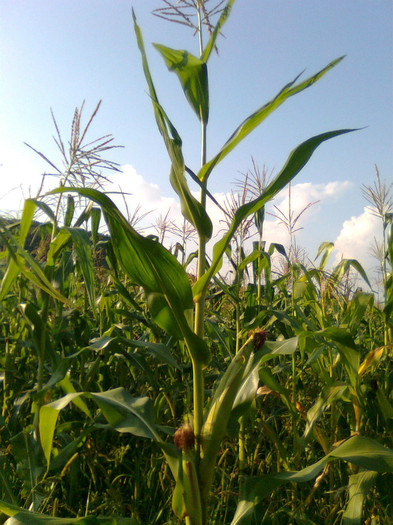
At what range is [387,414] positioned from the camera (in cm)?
153

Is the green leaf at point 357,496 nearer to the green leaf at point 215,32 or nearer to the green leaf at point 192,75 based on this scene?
the green leaf at point 192,75

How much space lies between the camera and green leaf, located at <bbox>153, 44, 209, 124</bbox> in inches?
49.1

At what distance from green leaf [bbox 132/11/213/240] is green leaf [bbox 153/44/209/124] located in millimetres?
116

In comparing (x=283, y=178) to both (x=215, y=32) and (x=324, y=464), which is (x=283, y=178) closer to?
(x=215, y=32)

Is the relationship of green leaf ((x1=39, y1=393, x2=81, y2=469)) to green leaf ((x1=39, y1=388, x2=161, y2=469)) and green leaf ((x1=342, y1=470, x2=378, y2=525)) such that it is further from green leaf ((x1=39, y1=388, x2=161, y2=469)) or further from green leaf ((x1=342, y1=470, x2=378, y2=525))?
green leaf ((x1=342, y1=470, x2=378, y2=525))

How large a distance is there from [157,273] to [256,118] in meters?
0.50

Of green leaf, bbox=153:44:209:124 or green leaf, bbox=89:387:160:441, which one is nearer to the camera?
green leaf, bbox=89:387:160:441

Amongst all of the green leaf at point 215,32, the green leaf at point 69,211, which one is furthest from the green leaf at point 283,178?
the green leaf at point 69,211

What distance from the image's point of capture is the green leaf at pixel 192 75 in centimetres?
125

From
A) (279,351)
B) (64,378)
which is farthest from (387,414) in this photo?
(64,378)

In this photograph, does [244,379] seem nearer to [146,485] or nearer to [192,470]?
[192,470]

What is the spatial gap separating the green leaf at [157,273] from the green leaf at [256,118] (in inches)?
11.1

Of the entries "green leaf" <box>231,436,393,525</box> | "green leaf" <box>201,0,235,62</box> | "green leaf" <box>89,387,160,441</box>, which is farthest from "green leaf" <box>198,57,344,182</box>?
"green leaf" <box>231,436,393,525</box>

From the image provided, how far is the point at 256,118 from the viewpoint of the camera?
1192 mm
